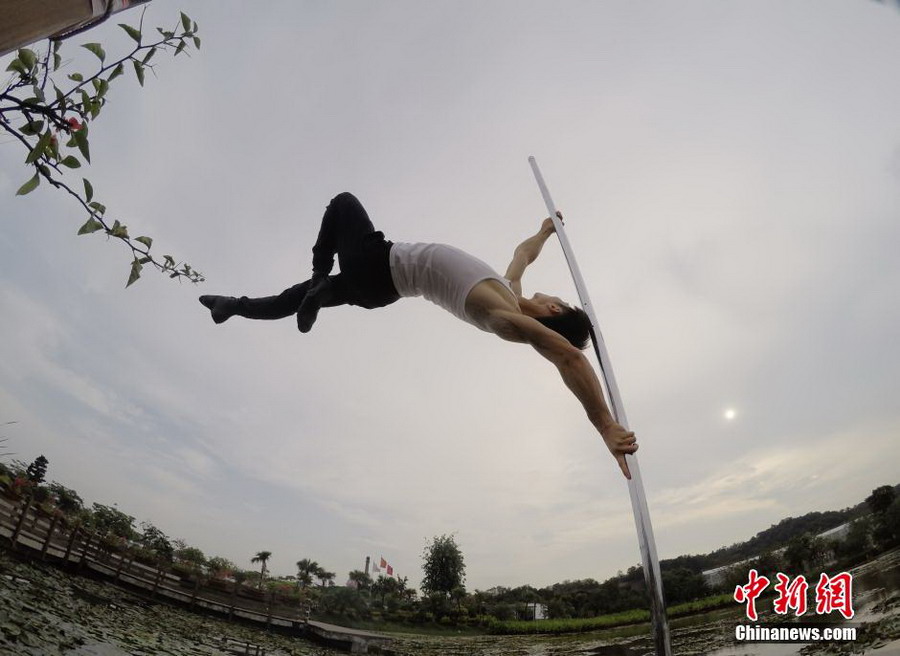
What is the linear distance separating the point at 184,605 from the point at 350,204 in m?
14.4

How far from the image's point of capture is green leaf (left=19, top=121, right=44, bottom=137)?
119 centimetres

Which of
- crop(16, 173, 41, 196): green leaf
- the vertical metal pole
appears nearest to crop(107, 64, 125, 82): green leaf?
crop(16, 173, 41, 196): green leaf

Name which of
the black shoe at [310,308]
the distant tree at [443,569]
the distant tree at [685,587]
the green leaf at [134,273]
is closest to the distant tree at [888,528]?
the distant tree at [685,587]

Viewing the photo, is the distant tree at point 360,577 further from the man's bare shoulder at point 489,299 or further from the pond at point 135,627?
the man's bare shoulder at point 489,299

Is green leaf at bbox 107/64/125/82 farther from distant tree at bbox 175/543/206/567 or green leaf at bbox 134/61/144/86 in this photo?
distant tree at bbox 175/543/206/567

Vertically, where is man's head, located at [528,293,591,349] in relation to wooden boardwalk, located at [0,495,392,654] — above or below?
above

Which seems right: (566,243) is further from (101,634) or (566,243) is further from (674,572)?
(674,572)

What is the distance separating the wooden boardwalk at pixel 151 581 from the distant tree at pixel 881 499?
10.9 metres

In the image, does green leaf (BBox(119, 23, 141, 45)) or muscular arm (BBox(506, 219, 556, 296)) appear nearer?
green leaf (BBox(119, 23, 141, 45))

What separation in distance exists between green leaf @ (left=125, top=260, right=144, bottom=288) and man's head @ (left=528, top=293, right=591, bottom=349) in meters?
1.85

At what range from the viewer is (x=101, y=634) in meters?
4.22

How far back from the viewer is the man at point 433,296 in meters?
1.58

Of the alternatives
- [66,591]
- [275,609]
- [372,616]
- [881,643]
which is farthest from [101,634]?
[372,616]

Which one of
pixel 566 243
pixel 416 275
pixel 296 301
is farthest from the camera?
pixel 566 243
